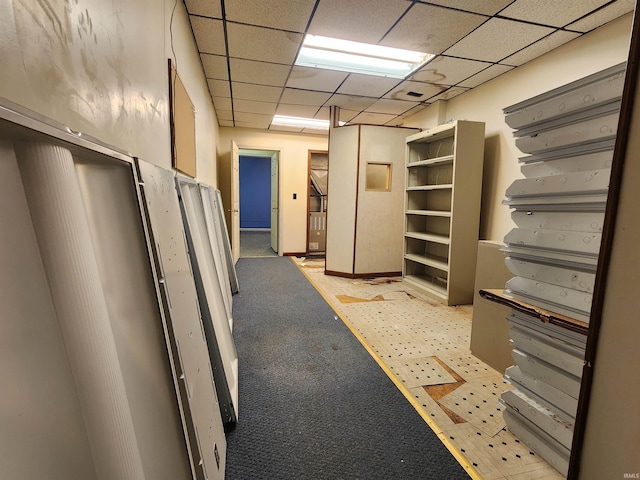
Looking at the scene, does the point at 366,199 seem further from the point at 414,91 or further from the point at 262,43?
the point at 262,43

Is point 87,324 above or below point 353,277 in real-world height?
above

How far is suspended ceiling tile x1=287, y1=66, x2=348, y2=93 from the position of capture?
3.26 m

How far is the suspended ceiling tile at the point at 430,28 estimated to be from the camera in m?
2.21

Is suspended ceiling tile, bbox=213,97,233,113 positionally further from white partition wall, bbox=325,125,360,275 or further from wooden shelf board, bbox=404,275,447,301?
wooden shelf board, bbox=404,275,447,301

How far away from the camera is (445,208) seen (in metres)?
4.02

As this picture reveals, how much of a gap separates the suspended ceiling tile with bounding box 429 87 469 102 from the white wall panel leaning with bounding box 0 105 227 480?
158 inches

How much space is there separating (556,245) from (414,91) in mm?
3210

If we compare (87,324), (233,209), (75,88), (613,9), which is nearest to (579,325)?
(87,324)

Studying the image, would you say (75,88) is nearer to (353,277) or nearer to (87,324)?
(87,324)

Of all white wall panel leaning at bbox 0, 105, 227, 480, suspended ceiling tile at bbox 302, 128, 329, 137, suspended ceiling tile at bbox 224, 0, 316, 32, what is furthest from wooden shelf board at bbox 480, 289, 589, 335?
suspended ceiling tile at bbox 302, 128, 329, 137

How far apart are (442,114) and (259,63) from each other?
262 cm

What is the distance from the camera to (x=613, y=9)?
83.4 inches

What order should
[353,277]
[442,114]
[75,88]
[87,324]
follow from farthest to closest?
1. [353,277]
2. [442,114]
3. [75,88]
4. [87,324]

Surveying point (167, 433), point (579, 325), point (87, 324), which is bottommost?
point (167, 433)
